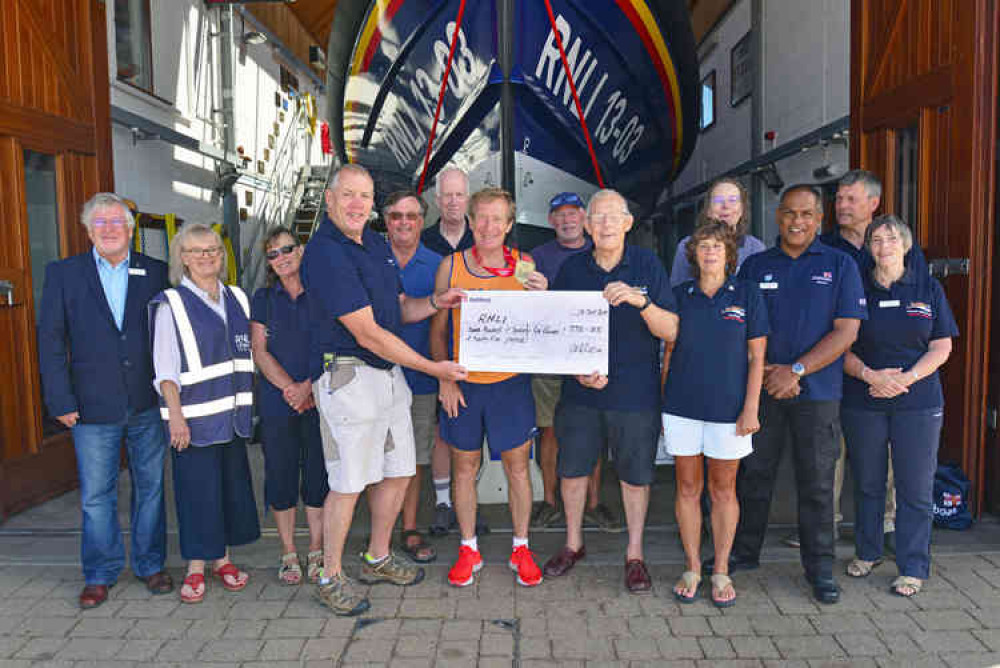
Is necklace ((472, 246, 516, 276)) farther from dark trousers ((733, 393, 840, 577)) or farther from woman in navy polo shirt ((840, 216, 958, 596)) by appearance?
woman in navy polo shirt ((840, 216, 958, 596))

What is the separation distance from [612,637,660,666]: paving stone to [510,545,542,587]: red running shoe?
519mm

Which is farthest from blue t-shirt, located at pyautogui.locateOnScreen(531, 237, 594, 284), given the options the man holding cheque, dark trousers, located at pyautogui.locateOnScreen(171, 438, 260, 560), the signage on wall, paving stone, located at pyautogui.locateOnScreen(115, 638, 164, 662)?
the signage on wall

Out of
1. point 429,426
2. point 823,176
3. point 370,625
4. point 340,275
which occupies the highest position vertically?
point 823,176

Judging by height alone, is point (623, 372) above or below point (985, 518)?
above

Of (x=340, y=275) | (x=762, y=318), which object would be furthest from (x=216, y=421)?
(x=762, y=318)

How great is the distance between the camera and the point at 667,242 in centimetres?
1477

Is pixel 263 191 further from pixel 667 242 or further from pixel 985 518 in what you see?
pixel 985 518

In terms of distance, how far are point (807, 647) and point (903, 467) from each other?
0.88 meters

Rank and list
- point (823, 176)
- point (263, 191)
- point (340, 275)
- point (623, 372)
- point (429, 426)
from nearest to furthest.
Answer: point (340, 275) → point (623, 372) → point (429, 426) → point (823, 176) → point (263, 191)

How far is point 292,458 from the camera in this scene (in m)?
3.10

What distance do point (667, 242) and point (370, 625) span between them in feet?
42.7

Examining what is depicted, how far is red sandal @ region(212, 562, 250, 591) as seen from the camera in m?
3.04

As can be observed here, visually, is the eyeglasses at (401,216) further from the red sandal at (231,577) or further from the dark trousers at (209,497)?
the red sandal at (231,577)

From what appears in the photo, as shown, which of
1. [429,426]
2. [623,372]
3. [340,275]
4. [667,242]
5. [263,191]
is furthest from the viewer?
[667,242]
